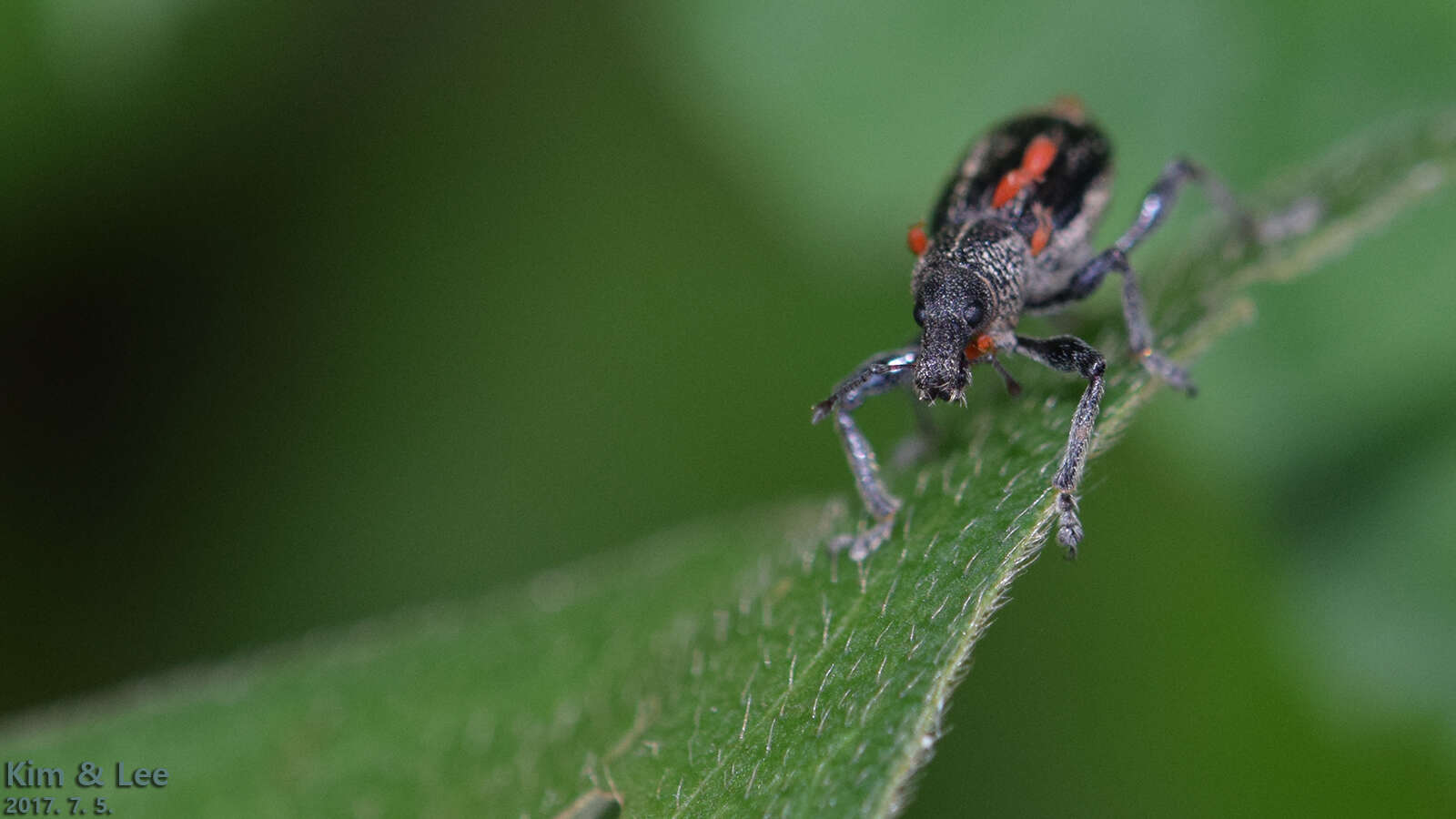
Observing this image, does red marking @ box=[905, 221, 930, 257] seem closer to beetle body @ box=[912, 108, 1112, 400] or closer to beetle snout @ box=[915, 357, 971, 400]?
beetle body @ box=[912, 108, 1112, 400]

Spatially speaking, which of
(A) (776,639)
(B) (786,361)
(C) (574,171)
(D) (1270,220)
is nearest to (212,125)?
(C) (574,171)

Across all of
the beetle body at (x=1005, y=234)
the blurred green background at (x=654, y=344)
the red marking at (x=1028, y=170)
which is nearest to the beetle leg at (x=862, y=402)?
the beetle body at (x=1005, y=234)

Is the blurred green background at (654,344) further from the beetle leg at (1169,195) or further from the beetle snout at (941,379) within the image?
the beetle snout at (941,379)

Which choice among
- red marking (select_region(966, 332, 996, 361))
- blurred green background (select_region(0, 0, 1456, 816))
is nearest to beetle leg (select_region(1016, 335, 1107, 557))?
red marking (select_region(966, 332, 996, 361))

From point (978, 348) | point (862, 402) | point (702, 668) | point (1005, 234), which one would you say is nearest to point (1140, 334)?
point (978, 348)

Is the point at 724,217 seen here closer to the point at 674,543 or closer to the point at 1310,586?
the point at 674,543

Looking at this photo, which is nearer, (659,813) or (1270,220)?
(659,813)
